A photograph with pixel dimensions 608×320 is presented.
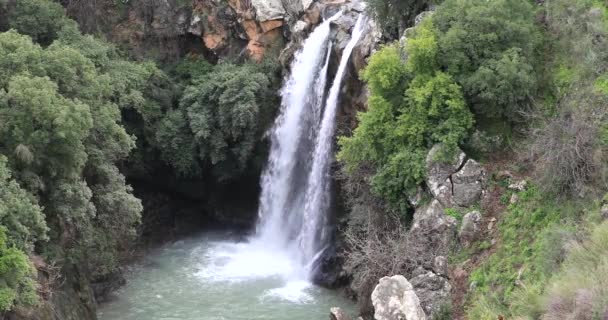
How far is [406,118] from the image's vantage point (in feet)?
57.7

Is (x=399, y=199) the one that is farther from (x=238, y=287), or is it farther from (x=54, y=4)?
(x=54, y=4)

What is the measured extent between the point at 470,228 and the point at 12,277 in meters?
11.1

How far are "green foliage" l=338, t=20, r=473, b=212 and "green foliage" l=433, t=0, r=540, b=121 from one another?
1.36 ft

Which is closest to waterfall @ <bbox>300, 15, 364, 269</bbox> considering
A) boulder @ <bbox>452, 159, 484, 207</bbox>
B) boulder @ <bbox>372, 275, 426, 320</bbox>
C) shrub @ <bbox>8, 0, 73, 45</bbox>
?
boulder @ <bbox>452, 159, 484, 207</bbox>

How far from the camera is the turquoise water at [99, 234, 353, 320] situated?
20.9 m

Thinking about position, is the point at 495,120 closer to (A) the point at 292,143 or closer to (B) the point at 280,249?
(A) the point at 292,143

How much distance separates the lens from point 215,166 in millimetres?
28406

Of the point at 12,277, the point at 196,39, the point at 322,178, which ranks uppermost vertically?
the point at 196,39

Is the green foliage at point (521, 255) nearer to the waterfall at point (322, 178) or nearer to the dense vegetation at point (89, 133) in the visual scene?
the waterfall at point (322, 178)

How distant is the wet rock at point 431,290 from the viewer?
15.1 meters

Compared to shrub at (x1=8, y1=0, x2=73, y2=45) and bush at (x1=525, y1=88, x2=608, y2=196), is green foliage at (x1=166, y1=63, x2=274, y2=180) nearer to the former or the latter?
shrub at (x1=8, y1=0, x2=73, y2=45)

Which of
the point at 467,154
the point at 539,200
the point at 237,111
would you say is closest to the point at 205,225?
the point at 237,111

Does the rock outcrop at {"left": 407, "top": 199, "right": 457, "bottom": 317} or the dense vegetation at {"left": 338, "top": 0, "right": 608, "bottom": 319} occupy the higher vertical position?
the dense vegetation at {"left": 338, "top": 0, "right": 608, "bottom": 319}

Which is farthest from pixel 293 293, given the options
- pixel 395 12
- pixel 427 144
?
pixel 395 12
